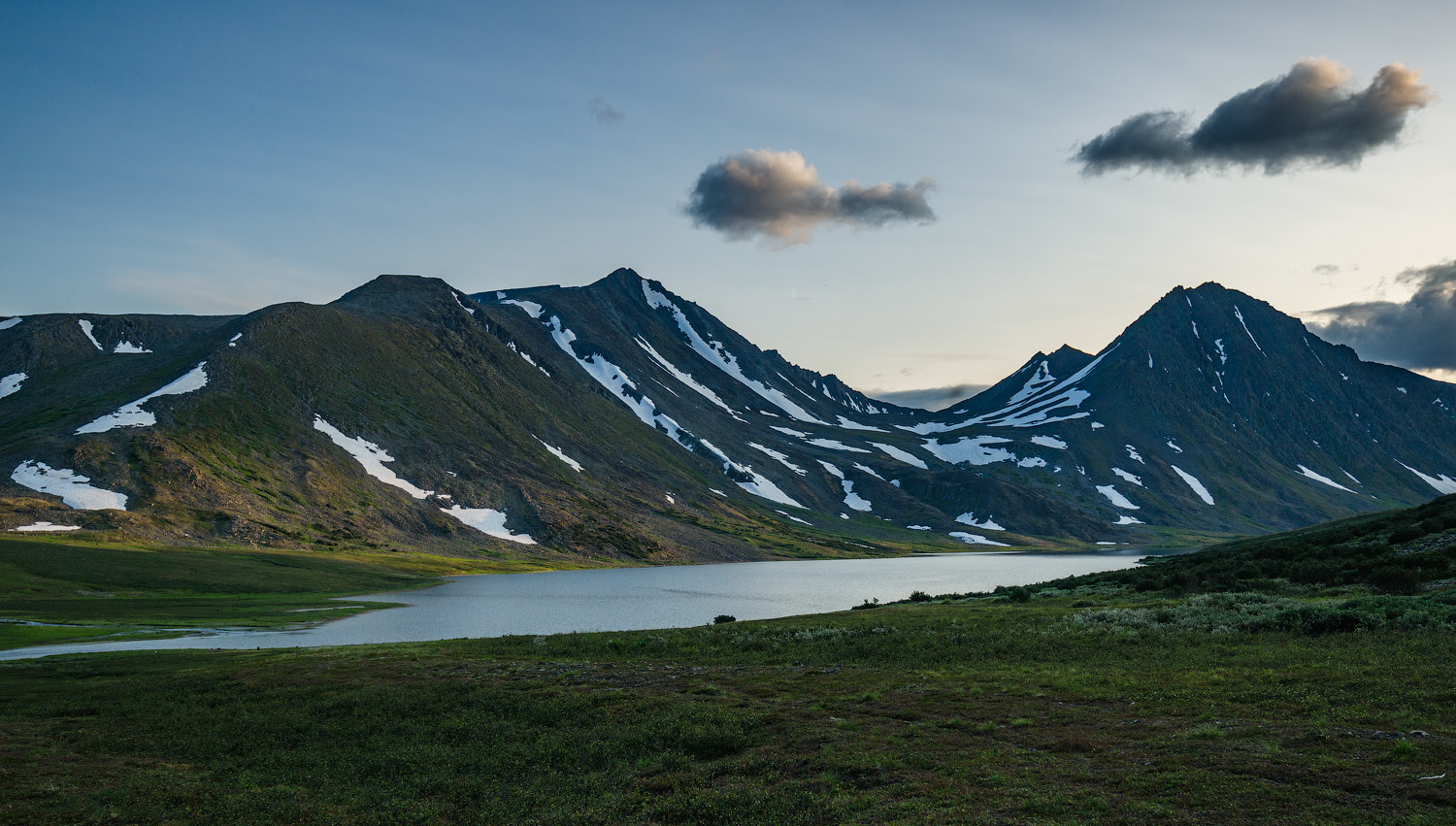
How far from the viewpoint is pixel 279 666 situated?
45.5m

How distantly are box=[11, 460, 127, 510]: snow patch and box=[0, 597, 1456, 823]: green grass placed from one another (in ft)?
364

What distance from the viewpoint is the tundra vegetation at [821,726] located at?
18.6m

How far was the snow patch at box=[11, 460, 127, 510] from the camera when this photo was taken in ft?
431

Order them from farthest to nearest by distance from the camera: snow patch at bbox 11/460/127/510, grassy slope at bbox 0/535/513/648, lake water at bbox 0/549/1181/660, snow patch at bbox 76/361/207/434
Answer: snow patch at bbox 76/361/207/434 < snow patch at bbox 11/460/127/510 < grassy slope at bbox 0/535/513/648 < lake water at bbox 0/549/1181/660

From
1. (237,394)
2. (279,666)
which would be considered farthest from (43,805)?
(237,394)

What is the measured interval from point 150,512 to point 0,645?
89.5 meters

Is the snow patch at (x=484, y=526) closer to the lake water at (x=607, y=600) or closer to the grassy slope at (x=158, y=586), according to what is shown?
the lake water at (x=607, y=600)

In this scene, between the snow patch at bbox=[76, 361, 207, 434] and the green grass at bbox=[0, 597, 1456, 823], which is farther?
the snow patch at bbox=[76, 361, 207, 434]

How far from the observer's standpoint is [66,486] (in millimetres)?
134750

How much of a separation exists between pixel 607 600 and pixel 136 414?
129 m

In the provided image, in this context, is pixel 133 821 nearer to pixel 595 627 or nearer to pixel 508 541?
pixel 595 627

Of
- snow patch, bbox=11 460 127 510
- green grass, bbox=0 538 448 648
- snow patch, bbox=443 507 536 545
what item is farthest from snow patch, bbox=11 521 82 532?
snow patch, bbox=443 507 536 545

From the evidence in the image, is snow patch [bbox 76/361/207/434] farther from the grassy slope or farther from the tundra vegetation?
the tundra vegetation

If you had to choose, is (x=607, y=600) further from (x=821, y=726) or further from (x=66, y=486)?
(x=66, y=486)
